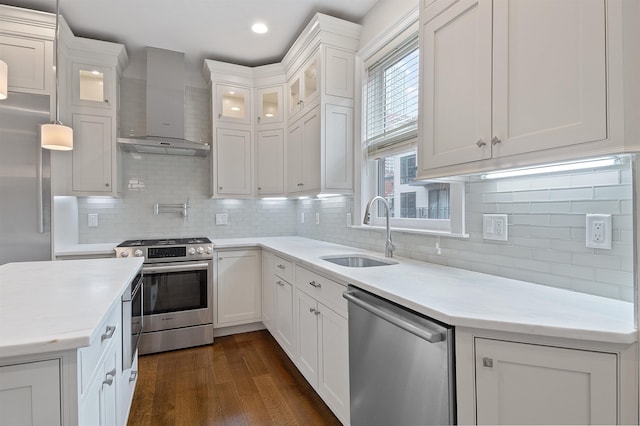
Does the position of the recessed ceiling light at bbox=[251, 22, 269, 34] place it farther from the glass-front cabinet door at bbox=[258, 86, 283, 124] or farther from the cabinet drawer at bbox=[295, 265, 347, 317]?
the cabinet drawer at bbox=[295, 265, 347, 317]

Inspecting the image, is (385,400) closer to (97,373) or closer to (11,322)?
(97,373)

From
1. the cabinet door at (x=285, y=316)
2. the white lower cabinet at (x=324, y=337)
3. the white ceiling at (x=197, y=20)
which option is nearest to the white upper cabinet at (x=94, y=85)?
the white ceiling at (x=197, y=20)

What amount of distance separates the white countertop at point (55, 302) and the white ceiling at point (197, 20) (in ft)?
6.92

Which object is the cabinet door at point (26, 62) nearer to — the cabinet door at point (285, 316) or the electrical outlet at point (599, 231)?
the cabinet door at point (285, 316)

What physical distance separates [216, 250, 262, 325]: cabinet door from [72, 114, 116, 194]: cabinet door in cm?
132

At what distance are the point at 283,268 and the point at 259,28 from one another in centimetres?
217

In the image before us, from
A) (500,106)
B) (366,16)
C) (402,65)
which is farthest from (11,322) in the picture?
(366,16)

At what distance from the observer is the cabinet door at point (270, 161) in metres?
3.57

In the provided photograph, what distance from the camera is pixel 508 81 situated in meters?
1.22

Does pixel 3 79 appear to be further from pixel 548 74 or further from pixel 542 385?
pixel 542 385

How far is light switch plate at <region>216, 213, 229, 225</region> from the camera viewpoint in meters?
3.82

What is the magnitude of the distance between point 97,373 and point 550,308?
61.5 inches

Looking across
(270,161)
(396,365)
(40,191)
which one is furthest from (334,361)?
(40,191)

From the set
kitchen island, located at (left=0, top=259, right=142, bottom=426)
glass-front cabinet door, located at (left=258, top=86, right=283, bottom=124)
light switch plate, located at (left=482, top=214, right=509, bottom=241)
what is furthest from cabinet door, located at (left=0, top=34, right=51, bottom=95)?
light switch plate, located at (left=482, top=214, right=509, bottom=241)
